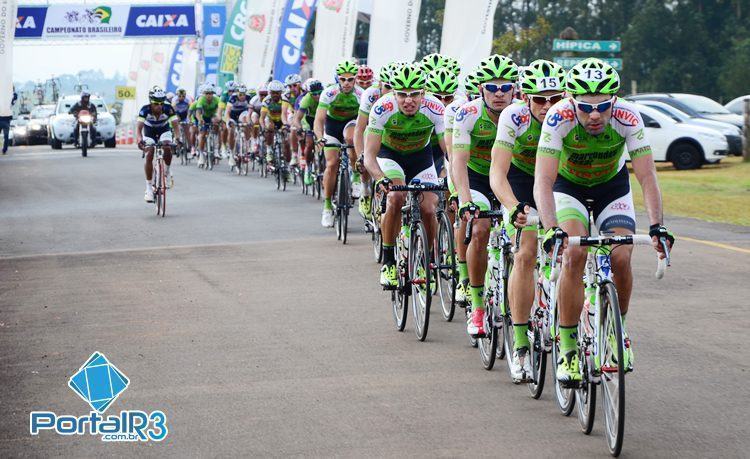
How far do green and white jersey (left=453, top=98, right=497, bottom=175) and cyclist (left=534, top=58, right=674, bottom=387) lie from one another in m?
1.90

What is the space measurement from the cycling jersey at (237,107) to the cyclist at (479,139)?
929 inches

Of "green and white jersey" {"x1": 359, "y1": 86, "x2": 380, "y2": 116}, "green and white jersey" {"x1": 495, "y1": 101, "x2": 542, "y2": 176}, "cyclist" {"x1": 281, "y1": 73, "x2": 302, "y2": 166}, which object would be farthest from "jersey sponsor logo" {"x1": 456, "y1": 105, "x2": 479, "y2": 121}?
"cyclist" {"x1": 281, "y1": 73, "x2": 302, "y2": 166}

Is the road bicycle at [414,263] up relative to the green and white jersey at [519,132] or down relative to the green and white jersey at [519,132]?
down

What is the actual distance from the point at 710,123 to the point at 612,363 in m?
25.9

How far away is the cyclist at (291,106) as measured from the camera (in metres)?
24.3

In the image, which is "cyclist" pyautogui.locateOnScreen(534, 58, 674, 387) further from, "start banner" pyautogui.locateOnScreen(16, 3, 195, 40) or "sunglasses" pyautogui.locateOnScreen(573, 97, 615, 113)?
"start banner" pyautogui.locateOnScreen(16, 3, 195, 40)

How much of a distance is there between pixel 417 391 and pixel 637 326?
9.12 feet

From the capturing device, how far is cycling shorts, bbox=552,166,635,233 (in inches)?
282

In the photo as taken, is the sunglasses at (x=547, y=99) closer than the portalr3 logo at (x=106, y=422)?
No

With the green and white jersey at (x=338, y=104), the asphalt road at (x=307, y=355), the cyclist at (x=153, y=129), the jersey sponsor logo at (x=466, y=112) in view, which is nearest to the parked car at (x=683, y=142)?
the asphalt road at (x=307, y=355)

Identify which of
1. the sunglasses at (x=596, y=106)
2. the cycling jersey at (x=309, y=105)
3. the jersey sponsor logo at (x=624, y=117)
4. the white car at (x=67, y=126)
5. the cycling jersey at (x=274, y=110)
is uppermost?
the sunglasses at (x=596, y=106)

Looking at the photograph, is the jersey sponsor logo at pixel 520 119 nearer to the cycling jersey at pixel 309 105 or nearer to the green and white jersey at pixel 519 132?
the green and white jersey at pixel 519 132

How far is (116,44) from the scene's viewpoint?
64.9 metres

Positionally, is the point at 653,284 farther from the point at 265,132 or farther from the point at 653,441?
the point at 265,132
